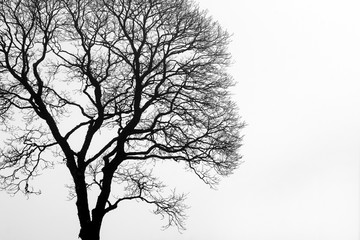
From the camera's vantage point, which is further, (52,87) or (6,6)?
(52,87)

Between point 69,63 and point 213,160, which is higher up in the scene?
point 69,63

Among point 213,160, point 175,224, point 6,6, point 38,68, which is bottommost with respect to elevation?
point 175,224

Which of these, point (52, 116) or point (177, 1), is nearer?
point (177, 1)

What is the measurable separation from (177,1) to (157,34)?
4.16ft

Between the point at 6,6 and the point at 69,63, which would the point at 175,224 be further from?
the point at 6,6

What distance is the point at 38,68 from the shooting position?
16609 millimetres

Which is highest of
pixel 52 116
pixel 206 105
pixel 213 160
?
pixel 52 116

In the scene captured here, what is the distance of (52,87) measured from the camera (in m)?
16.9

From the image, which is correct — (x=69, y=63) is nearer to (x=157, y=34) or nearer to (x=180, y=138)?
(x=157, y=34)

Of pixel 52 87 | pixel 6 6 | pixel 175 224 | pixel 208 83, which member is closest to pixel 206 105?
pixel 208 83

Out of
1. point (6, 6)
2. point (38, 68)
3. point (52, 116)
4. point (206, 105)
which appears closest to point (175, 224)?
point (206, 105)

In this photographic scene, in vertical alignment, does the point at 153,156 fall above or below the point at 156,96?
below

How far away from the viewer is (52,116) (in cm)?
1702

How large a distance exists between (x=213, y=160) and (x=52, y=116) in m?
5.87
